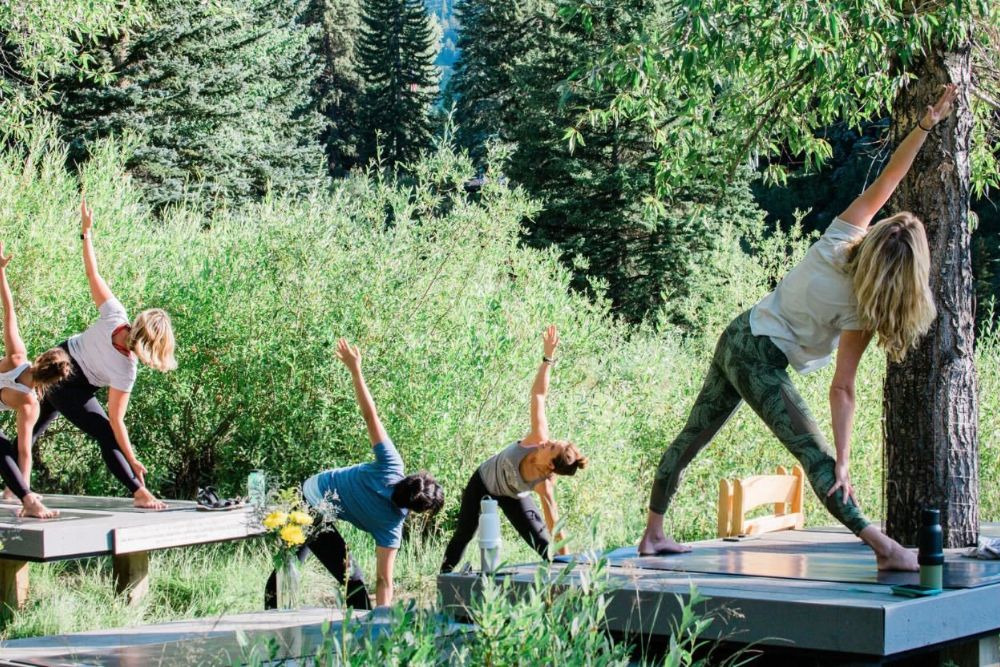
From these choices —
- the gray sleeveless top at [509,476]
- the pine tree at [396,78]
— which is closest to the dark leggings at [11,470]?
the gray sleeveless top at [509,476]

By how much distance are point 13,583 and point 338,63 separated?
42504 millimetres

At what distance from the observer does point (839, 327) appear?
15.4ft

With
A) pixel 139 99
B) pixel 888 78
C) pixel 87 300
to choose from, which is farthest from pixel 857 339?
pixel 139 99

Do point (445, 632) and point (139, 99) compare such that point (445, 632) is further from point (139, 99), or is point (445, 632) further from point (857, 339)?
point (139, 99)

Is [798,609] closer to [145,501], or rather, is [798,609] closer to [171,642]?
[171,642]

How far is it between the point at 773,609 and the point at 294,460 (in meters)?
5.43

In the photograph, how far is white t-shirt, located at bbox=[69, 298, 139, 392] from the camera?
23.0ft

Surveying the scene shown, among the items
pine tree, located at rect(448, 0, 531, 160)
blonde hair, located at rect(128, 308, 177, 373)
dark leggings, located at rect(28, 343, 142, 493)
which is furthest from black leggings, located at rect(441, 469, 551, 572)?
pine tree, located at rect(448, 0, 531, 160)

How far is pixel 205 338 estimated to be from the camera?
9.37m

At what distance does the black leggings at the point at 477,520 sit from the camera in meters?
6.44

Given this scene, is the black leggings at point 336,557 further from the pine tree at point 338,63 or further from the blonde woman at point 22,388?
the pine tree at point 338,63

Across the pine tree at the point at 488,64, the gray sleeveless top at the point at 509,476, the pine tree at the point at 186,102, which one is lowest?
the gray sleeveless top at the point at 509,476

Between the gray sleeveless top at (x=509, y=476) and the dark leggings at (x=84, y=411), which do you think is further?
the dark leggings at (x=84, y=411)

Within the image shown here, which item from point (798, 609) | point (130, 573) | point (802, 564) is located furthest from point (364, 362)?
point (798, 609)
